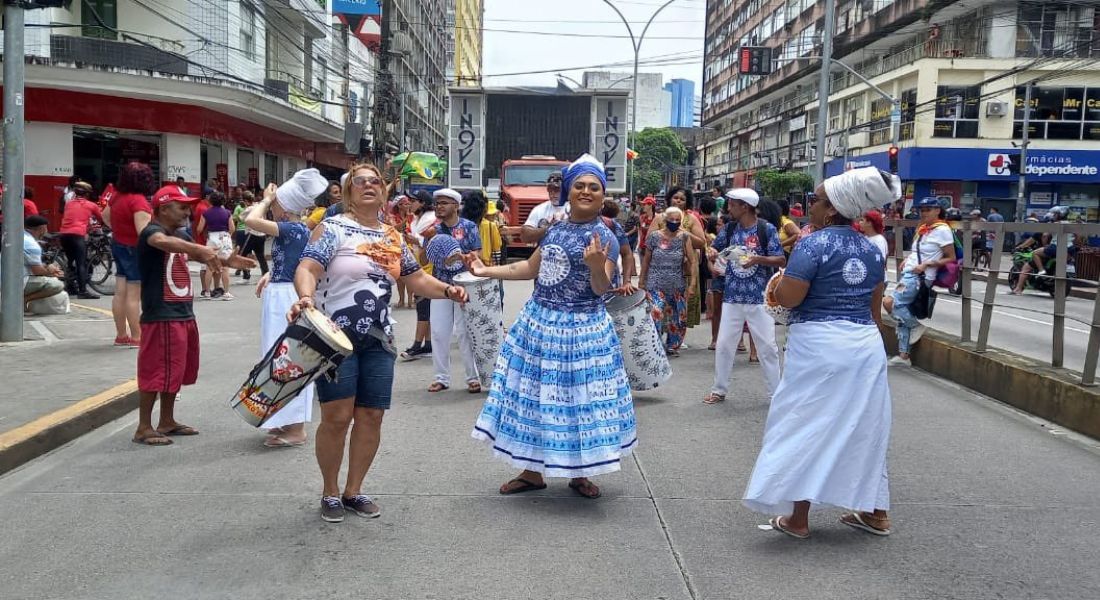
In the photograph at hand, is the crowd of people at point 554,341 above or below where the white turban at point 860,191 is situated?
below

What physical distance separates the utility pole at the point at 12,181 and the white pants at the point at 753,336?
711 cm

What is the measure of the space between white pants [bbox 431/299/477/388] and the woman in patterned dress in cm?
238

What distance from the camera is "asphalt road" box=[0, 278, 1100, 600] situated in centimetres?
402

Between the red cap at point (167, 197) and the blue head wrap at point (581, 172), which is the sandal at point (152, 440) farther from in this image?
the blue head wrap at point (581, 172)

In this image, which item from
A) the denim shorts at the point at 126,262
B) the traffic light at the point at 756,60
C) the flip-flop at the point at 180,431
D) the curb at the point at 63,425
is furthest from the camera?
the traffic light at the point at 756,60

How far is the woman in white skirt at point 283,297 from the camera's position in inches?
247

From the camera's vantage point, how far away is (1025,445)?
666 cm

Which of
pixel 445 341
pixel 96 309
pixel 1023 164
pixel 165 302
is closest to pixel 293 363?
pixel 165 302

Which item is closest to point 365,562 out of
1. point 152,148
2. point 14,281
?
point 14,281

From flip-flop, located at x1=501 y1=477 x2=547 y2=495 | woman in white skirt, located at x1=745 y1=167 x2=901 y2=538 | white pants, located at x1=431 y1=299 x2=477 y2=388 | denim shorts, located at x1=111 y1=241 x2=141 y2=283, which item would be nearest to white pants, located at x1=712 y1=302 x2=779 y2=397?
white pants, located at x1=431 y1=299 x2=477 y2=388

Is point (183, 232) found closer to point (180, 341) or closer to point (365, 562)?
point (180, 341)

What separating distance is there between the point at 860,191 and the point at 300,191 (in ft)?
11.2

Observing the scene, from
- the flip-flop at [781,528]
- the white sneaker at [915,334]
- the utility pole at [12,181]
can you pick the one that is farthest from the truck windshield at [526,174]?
the flip-flop at [781,528]

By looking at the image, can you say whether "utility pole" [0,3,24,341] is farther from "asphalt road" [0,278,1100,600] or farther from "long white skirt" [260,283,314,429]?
"long white skirt" [260,283,314,429]
